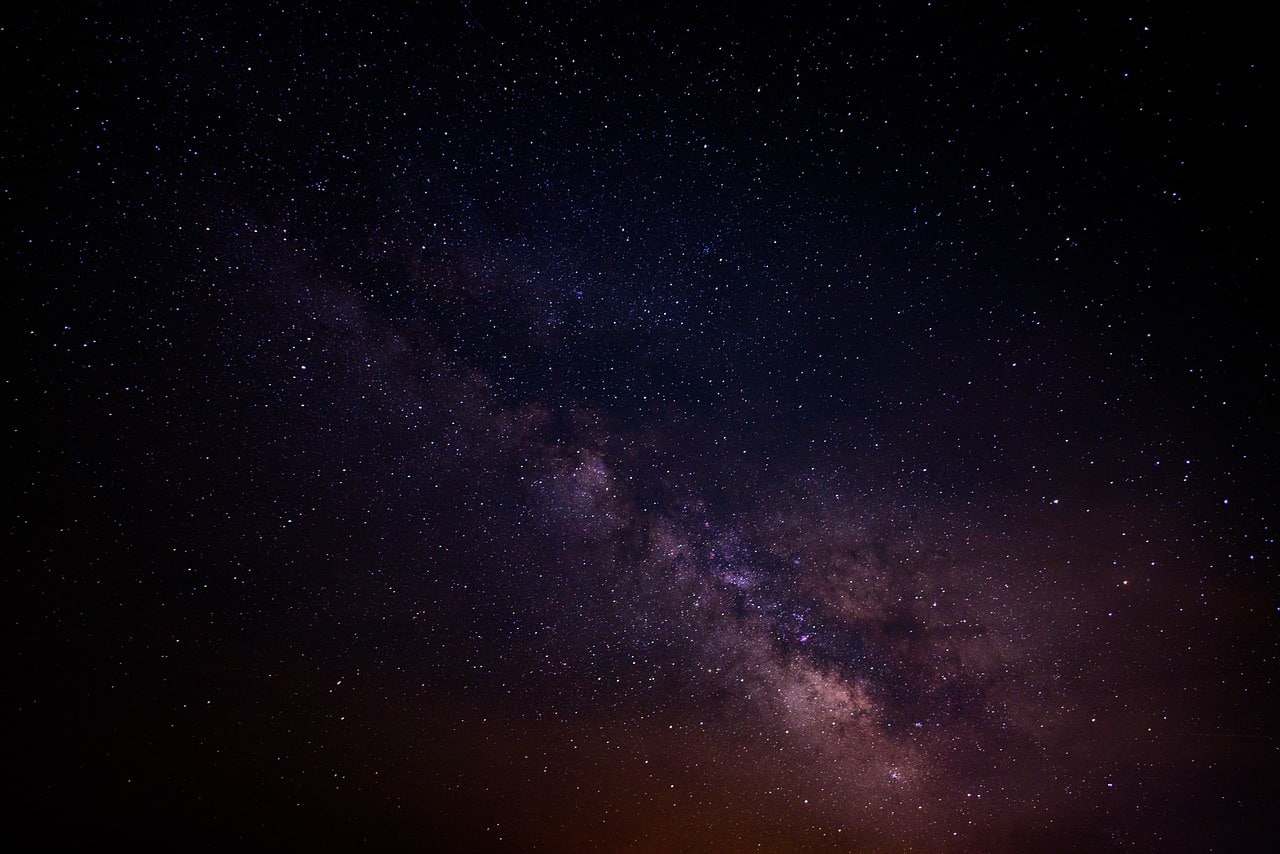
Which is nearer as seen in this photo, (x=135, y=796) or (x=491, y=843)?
(x=135, y=796)

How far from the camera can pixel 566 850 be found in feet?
36.1

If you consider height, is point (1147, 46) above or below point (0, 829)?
above

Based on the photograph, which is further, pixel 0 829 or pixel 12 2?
pixel 0 829

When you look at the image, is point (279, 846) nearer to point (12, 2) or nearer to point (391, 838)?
point (391, 838)

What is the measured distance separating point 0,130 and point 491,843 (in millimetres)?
16126

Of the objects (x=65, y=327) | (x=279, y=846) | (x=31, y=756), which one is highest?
(x=65, y=327)


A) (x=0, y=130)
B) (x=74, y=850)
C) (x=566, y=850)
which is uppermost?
(x=0, y=130)

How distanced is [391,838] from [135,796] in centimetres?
517

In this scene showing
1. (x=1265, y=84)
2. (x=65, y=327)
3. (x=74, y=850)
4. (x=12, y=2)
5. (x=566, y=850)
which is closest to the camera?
(x=1265, y=84)

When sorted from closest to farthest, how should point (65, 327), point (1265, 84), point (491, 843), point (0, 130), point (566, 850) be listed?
1. point (1265, 84)
2. point (0, 130)
3. point (65, 327)
4. point (566, 850)
5. point (491, 843)

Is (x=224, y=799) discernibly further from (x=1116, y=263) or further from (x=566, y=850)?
(x=1116, y=263)

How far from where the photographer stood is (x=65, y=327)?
4.04 meters

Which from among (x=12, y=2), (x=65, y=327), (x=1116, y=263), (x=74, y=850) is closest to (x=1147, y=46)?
(x=1116, y=263)

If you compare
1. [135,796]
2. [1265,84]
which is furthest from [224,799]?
[1265,84]
